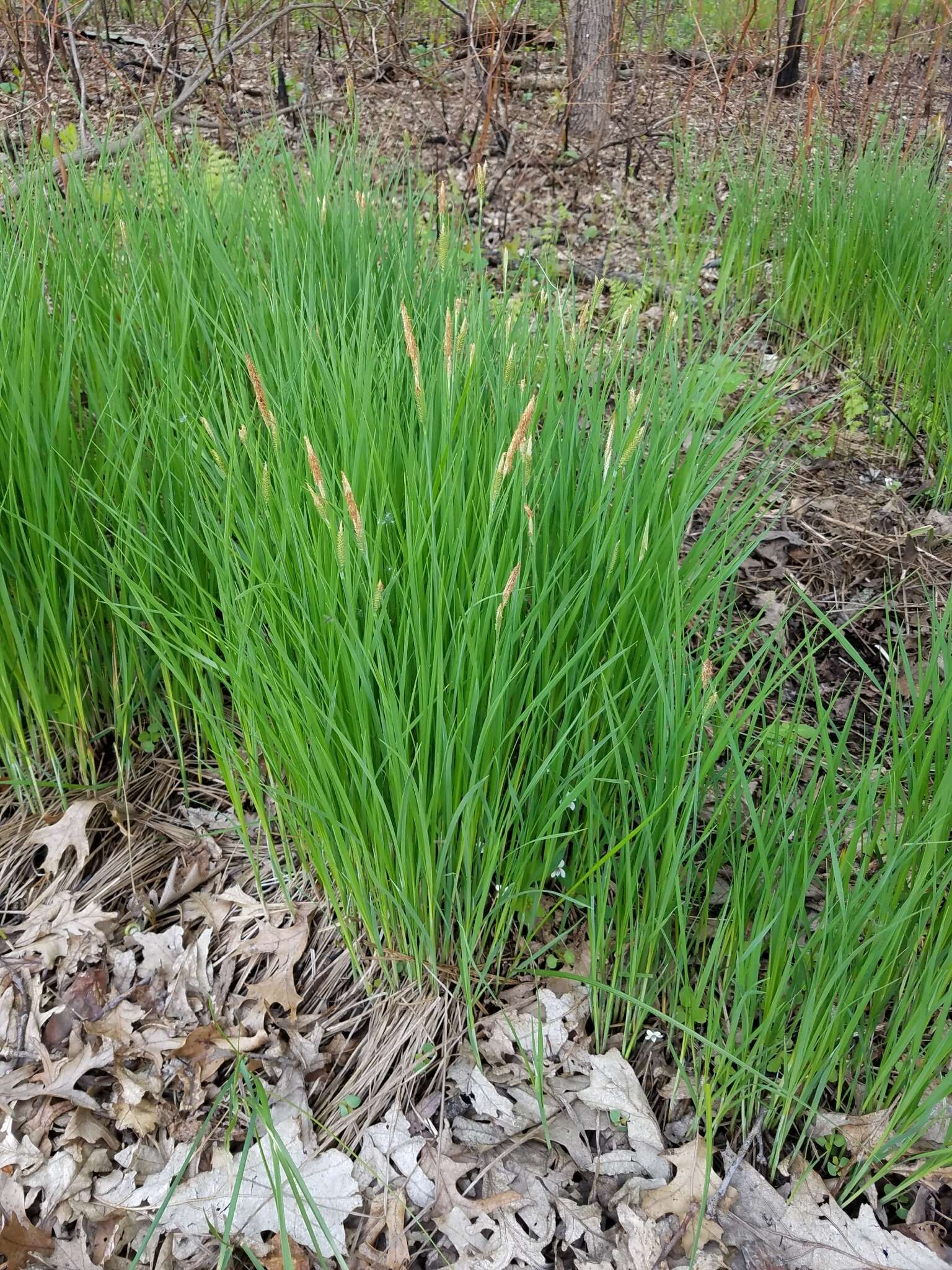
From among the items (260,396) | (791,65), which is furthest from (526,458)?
(791,65)

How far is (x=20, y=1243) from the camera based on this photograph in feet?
3.90

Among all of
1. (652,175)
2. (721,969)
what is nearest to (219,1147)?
(721,969)

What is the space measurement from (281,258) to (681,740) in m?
1.53

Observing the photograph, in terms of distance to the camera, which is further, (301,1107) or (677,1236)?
(301,1107)

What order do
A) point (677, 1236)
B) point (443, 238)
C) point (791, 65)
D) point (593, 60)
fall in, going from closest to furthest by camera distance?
point (677, 1236) < point (443, 238) < point (593, 60) < point (791, 65)

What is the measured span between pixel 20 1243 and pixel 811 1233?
1093 millimetres

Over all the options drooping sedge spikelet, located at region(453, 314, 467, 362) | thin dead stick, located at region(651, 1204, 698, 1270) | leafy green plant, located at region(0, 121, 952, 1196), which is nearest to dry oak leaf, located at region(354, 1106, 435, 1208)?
leafy green plant, located at region(0, 121, 952, 1196)

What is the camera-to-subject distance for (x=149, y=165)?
8.76ft

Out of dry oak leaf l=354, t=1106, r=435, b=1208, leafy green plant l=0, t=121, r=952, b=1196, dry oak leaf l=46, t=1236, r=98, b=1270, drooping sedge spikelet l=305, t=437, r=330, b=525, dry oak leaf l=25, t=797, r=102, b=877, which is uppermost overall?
drooping sedge spikelet l=305, t=437, r=330, b=525

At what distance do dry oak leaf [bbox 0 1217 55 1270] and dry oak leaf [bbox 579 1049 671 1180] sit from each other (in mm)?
792

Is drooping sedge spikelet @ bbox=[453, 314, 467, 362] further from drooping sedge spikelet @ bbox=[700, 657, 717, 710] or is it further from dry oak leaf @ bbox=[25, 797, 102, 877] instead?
dry oak leaf @ bbox=[25, 797, 102, 877]

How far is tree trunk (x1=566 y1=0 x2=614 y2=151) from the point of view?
5008mm

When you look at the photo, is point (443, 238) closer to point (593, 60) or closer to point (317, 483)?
point (317, 483)

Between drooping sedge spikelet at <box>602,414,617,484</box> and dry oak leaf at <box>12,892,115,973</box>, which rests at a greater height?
drooping sedge spikelet at <box>602,414,617,484</box>
